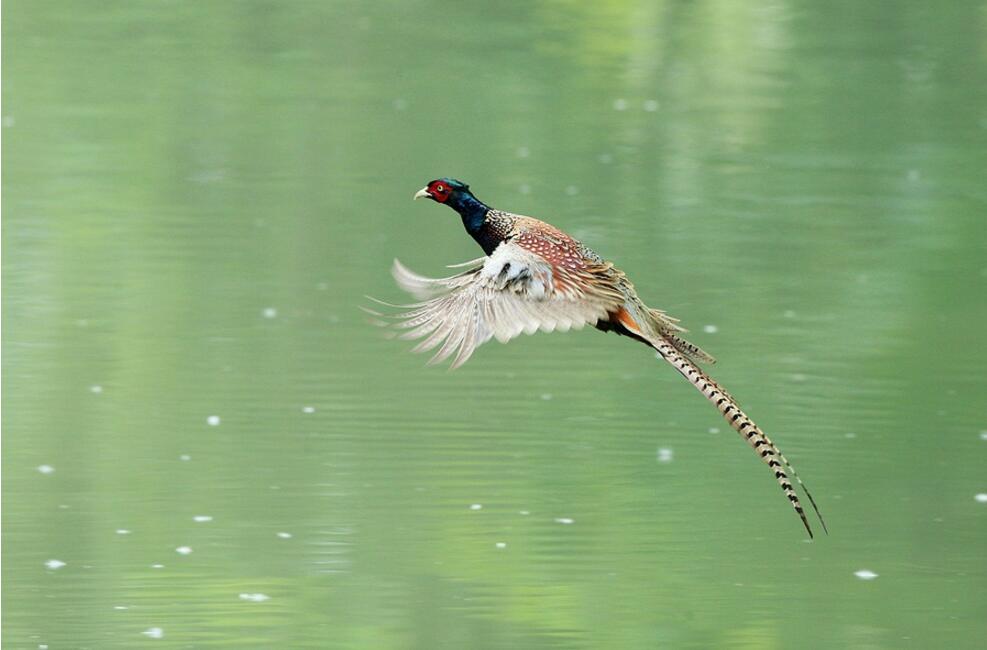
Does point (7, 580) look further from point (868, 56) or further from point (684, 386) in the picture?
point (868, 56)

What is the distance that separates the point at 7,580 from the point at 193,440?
4.37 feet

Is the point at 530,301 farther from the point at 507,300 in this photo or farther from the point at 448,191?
the point at 448,191

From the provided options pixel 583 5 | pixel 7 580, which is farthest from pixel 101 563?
pixel 583 5

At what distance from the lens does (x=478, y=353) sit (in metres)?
9.03

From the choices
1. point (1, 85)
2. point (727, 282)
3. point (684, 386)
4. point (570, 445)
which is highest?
point (1, 85)

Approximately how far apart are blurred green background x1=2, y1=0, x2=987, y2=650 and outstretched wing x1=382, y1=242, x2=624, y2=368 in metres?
1.35

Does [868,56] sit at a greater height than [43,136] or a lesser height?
greater

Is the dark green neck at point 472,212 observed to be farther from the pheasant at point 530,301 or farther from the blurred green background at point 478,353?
the blurred green background at point 478,353

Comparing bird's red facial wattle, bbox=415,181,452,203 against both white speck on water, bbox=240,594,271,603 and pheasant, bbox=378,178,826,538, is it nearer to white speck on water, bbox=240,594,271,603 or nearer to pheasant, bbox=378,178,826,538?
pheasant, bbox=378,178,826,538

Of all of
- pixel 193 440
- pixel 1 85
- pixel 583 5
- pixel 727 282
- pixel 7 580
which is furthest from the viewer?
pixel 583 5

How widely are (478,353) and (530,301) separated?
11.9 feet

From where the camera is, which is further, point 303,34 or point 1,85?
point 303,34

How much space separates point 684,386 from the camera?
8.73 meters

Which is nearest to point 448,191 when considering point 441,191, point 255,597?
point 441,191
